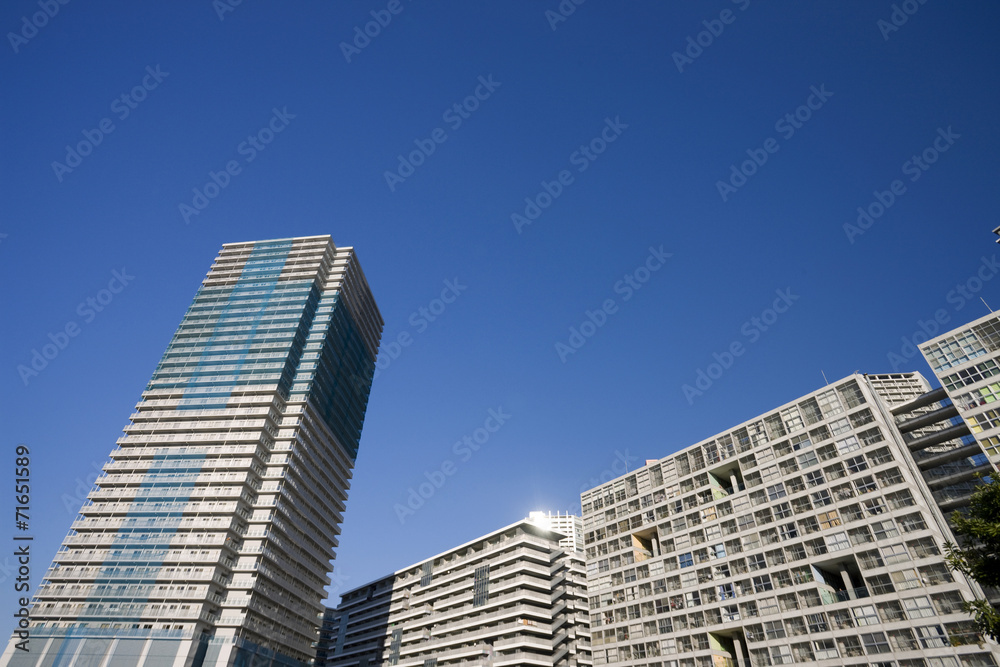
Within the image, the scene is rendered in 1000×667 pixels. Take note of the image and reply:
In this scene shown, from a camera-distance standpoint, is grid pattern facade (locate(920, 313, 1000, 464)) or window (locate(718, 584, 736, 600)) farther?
window (locate(718, 584, 736, 600))

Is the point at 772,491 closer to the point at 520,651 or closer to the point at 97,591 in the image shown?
the point at 520,651

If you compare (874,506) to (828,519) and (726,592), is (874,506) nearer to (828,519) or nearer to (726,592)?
(828,519)

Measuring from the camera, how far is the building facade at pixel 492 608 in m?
90.1

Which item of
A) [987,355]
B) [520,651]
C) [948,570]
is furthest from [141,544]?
[987,355]

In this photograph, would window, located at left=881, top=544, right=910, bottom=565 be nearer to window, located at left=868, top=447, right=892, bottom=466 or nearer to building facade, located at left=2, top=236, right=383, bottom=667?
window, located at left=868, top=447, right=892, bottom=466

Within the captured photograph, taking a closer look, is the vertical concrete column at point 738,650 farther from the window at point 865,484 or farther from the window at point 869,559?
the window at point 865,484

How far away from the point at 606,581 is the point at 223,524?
56399 millimetres

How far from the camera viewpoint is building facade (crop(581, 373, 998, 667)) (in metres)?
54.7

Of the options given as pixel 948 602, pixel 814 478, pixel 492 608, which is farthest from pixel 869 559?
pixel 492 608

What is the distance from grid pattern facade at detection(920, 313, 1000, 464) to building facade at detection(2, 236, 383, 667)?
293ft

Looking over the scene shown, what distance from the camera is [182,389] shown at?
10006 cm

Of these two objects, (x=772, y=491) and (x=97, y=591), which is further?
(x=97, y=591)

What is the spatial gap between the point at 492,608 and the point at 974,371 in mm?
74734

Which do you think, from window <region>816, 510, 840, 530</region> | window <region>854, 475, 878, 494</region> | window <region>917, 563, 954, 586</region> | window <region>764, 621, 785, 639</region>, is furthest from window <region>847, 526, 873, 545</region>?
window <region>764, 621, 785, 639</region>
